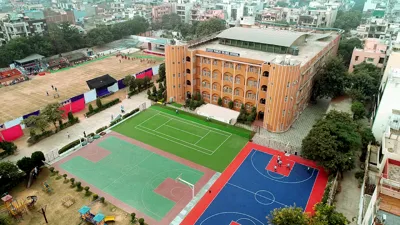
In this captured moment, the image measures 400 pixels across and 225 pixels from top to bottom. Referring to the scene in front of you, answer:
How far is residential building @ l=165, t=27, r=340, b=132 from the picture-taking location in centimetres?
4409

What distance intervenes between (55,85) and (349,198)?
215 feet

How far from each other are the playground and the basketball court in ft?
8.62

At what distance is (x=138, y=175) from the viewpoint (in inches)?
1433

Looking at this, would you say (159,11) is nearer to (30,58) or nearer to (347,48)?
(30,58)

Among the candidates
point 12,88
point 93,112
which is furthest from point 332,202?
point 12,88

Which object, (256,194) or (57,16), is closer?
(256,194)

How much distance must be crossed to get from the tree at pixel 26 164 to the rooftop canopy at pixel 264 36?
3985 cm

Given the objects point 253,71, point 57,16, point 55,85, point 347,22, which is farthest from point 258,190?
point 57,16

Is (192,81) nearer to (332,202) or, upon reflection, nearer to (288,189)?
(288,189)

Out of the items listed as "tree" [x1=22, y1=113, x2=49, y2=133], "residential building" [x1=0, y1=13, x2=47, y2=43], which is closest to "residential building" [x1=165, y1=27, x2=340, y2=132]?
"tree" [x1=22, y1=113, x2=49, y2=133]

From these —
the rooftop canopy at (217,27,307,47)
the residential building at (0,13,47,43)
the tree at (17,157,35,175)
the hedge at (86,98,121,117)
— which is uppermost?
the rooftop canopy at (217,27,307,47)

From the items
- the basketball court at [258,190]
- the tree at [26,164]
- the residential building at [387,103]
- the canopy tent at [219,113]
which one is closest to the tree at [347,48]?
the residential building at [387,103]

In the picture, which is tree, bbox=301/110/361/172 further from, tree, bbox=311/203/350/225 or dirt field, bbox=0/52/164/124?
dirt field, bbox=0/52/164/124

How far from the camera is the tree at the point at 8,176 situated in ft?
108
